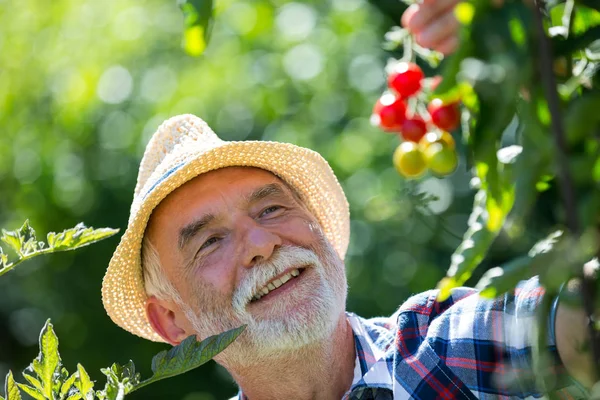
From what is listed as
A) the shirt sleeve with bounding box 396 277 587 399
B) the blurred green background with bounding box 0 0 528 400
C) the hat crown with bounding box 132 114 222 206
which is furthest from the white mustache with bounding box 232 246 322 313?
the blurred green background with bounding box 0 0 528 400

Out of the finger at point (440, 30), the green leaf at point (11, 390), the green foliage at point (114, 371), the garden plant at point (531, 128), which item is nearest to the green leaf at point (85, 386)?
the green foliage at point (114, 371)

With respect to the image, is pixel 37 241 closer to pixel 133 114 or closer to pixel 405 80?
pixel 405 80

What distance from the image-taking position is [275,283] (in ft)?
6.66

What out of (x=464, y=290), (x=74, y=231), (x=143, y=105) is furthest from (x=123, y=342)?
Answer: (x=74, y=231)

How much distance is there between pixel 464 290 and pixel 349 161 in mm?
4260

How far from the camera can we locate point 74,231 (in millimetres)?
1292

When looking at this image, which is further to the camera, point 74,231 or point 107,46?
point 107,46

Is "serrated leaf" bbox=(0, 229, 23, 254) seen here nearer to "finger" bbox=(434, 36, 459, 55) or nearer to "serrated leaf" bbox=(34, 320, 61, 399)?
"serrated leaf" bbox=(34, 320, 61, 399)

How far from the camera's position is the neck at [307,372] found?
201cm

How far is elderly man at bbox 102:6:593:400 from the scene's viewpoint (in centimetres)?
186

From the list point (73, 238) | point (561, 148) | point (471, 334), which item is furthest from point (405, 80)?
point (561, 148)

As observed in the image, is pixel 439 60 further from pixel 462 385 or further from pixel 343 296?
pixel 343 296

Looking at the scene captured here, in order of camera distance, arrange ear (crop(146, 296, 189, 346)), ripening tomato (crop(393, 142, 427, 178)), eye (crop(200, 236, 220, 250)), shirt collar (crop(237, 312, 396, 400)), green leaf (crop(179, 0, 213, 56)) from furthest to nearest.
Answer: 1. ear (crop(146, 296, 189, 346))
2. eye (crop(200, 236, 220, 250))
3. shirt collar (crop(237, 312, 396, 400))
4. ripening tomato (crop(393, 142, 427, 178))
5. green leaf (crop(179, 0, 213, 56))

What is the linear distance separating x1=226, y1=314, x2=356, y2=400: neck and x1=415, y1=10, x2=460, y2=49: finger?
1134 millimetres
